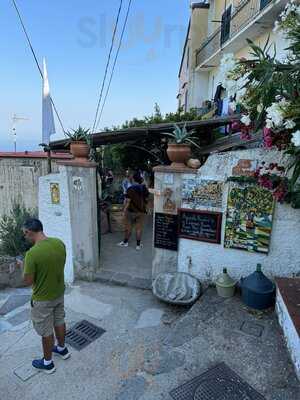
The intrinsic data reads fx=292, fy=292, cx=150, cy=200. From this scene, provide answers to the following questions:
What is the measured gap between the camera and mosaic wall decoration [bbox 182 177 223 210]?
15.1 ft

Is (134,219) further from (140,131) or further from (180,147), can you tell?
(180,147)

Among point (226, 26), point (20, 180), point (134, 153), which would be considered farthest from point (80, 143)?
point (226, 26)

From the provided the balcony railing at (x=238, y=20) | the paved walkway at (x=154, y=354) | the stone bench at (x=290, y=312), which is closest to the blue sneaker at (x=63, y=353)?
the paved walkway at (x=154, y=354)

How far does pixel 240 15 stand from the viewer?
32.9 feet

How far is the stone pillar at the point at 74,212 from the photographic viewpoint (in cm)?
549

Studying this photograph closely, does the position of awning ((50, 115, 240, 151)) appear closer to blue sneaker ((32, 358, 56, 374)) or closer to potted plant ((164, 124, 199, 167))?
potted plant ((164, 124, 199, 167))

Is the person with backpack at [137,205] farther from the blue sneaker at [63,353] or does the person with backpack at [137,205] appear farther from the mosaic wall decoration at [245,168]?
the blue sneaker at [63,353]

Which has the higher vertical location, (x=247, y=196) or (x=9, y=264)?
(x=247, y=196)

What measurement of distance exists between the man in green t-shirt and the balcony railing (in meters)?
8.46

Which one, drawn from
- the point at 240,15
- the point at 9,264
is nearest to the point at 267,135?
the point at 9,264

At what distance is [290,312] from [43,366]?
300cm

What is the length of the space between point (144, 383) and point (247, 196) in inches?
112

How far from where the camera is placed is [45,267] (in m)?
3.34

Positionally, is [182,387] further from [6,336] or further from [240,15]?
[240,15]
